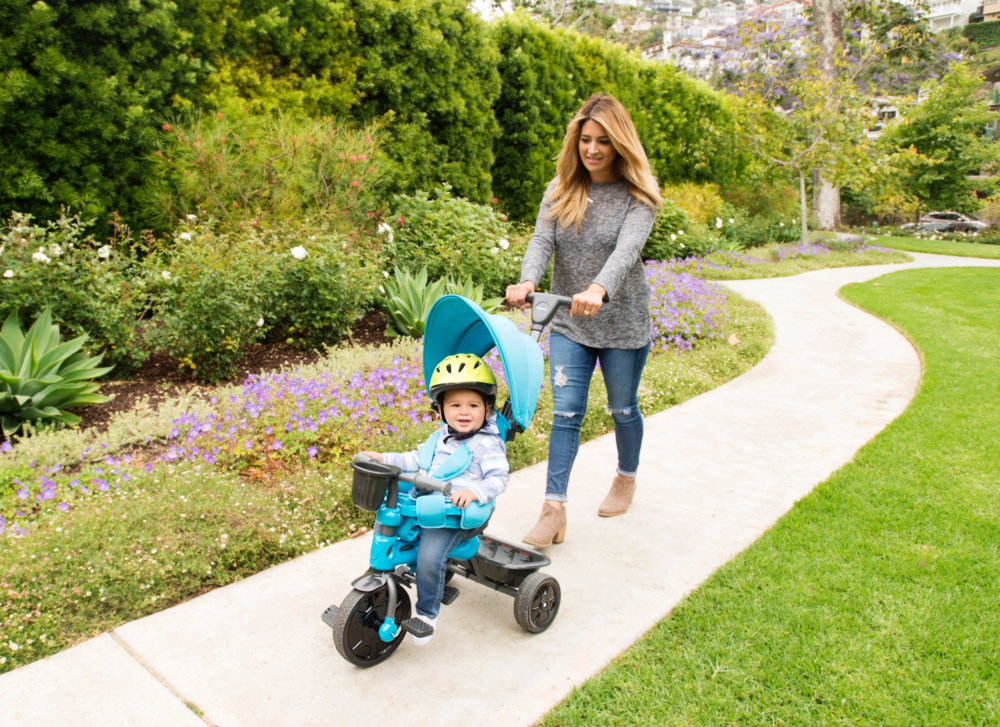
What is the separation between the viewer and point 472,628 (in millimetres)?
2643

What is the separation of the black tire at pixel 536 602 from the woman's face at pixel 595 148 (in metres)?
1.67

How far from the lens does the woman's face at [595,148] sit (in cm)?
304

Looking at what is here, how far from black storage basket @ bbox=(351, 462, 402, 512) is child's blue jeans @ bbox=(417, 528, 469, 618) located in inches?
9.0

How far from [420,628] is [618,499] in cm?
151

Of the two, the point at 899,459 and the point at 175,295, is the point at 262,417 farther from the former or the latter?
the point at 899,459

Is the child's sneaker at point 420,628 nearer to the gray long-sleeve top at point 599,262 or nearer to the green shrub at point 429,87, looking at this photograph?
the gray long-sleeve top at point 599,262

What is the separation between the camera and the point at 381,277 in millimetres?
6473

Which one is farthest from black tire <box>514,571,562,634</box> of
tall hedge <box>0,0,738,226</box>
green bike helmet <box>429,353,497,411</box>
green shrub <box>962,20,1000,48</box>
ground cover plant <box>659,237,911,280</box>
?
green shrub <box>962,20,1000,48</box>

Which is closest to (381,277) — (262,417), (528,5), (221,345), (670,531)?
(221,345)

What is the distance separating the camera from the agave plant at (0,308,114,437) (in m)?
4.12

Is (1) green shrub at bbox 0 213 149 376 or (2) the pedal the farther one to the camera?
(1) green shrub at bbox 0 213 149 376

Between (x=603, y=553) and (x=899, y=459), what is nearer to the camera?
(x=603, y=553)

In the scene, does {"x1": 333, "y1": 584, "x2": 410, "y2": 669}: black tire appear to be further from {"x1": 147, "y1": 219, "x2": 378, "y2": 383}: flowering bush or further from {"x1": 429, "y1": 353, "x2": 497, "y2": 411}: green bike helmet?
{"x1": 147, "y1": 219, "x2": 378, "y2": 383}: flowering bush

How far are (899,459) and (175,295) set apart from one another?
467 cm
